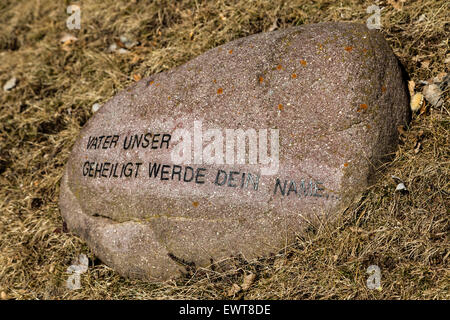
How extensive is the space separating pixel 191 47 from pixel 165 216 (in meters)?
1.88

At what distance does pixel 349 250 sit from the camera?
2420mm

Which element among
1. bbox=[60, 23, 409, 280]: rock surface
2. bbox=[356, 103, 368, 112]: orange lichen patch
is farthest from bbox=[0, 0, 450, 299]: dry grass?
bbox=[356, 103, 368, 112]: orange lichen patch

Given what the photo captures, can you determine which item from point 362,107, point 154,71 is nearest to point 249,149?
point 362,107

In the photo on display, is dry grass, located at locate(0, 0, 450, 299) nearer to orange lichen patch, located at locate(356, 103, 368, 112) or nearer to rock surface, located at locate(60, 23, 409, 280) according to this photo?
rock surface, located at locate(60, 23, 409, 280)

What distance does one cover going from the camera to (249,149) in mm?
2488

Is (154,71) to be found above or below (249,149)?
below

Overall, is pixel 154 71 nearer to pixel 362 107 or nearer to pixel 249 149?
pixel 249 149

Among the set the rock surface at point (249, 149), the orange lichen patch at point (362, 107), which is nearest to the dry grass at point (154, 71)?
the rock surface at point (249, 149)

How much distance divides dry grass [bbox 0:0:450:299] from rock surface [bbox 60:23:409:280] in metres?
0.16

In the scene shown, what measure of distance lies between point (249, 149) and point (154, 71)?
1800 mm

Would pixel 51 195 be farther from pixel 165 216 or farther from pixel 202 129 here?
pixel 202 129

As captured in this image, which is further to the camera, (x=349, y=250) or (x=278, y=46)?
(x=278, y=46)

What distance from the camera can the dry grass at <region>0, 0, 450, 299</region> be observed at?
235 cm
